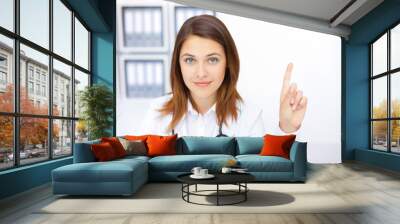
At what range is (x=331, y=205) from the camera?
439 cm

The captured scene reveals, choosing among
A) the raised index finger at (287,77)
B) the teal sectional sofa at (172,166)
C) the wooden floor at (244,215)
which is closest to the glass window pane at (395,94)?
the raised index finger at (287,77)


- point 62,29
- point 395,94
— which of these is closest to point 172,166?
point 62,29

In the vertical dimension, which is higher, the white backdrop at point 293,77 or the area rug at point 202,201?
the white backdrop at point 293,77

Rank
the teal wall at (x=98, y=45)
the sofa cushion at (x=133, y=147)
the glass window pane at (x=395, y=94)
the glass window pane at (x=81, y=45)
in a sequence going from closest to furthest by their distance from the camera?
1. the teal wall at (x=98, y=45)
2. the sofa cushion at (x=133, y=147)
3. the glass window pane at (x=81, y=45)
4. the glass window pane at (x=395, y=94)

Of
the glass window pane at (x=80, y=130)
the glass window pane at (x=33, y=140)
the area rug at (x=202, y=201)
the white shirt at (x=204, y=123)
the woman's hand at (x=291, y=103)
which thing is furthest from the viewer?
the woman's hand at (x=291, y=103)

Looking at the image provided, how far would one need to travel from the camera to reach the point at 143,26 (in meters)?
8.42

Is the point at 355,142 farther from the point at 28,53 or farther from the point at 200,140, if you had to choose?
the point at 28,53

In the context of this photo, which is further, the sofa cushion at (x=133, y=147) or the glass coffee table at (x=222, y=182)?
the sofa cushion at (x=133, y=147)

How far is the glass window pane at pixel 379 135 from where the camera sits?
845 centimetres

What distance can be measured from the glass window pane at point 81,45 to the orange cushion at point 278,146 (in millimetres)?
4063

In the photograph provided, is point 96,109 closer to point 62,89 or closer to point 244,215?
point 62,89

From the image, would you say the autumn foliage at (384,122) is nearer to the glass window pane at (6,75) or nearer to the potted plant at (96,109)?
the potted plant at (96,109)

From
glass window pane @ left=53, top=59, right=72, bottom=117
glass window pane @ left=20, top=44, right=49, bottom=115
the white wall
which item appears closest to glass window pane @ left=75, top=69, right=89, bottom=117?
glass window pane @ left=53, top=59, right=72, bottom=117

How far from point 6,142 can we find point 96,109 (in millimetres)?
2883
